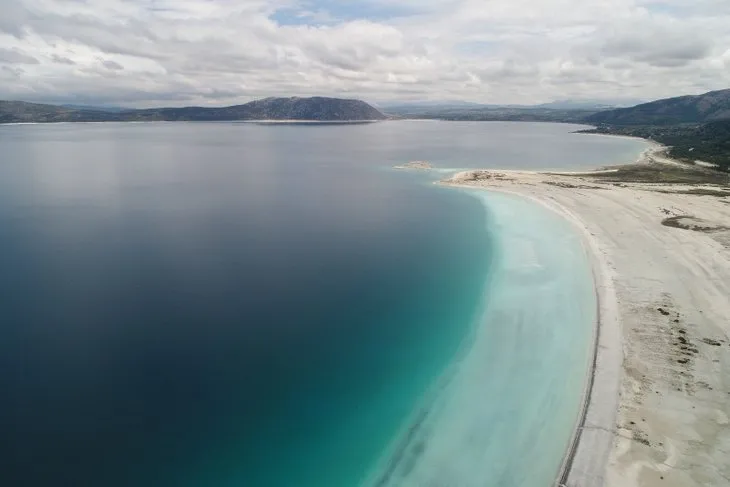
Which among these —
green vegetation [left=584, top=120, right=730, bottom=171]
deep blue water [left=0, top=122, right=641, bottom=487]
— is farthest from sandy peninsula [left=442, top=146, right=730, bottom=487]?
green vegetation [left=584, top=120, right=730, bottom=171]

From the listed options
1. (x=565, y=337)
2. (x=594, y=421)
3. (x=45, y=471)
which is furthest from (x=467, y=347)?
(x=45, y=471)

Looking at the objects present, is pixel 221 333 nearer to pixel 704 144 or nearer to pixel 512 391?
pixel 512 391

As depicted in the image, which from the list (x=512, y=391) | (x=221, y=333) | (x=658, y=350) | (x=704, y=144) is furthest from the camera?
(x=704, y=144)

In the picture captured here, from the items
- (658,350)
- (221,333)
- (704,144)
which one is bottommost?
(221,333)

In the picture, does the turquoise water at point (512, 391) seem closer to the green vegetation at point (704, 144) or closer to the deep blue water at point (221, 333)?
the deep blue water at point (221, 333)

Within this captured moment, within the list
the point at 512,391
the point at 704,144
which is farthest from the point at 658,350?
the point at 704,144

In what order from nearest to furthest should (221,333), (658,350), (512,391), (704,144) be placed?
(512,391), (658,350), (221,333), (704,144)

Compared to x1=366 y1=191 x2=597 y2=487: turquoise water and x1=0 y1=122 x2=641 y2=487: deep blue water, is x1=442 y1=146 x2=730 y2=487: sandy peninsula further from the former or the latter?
x1=0 y1=122 x2=641 y2=487: deep blue water
